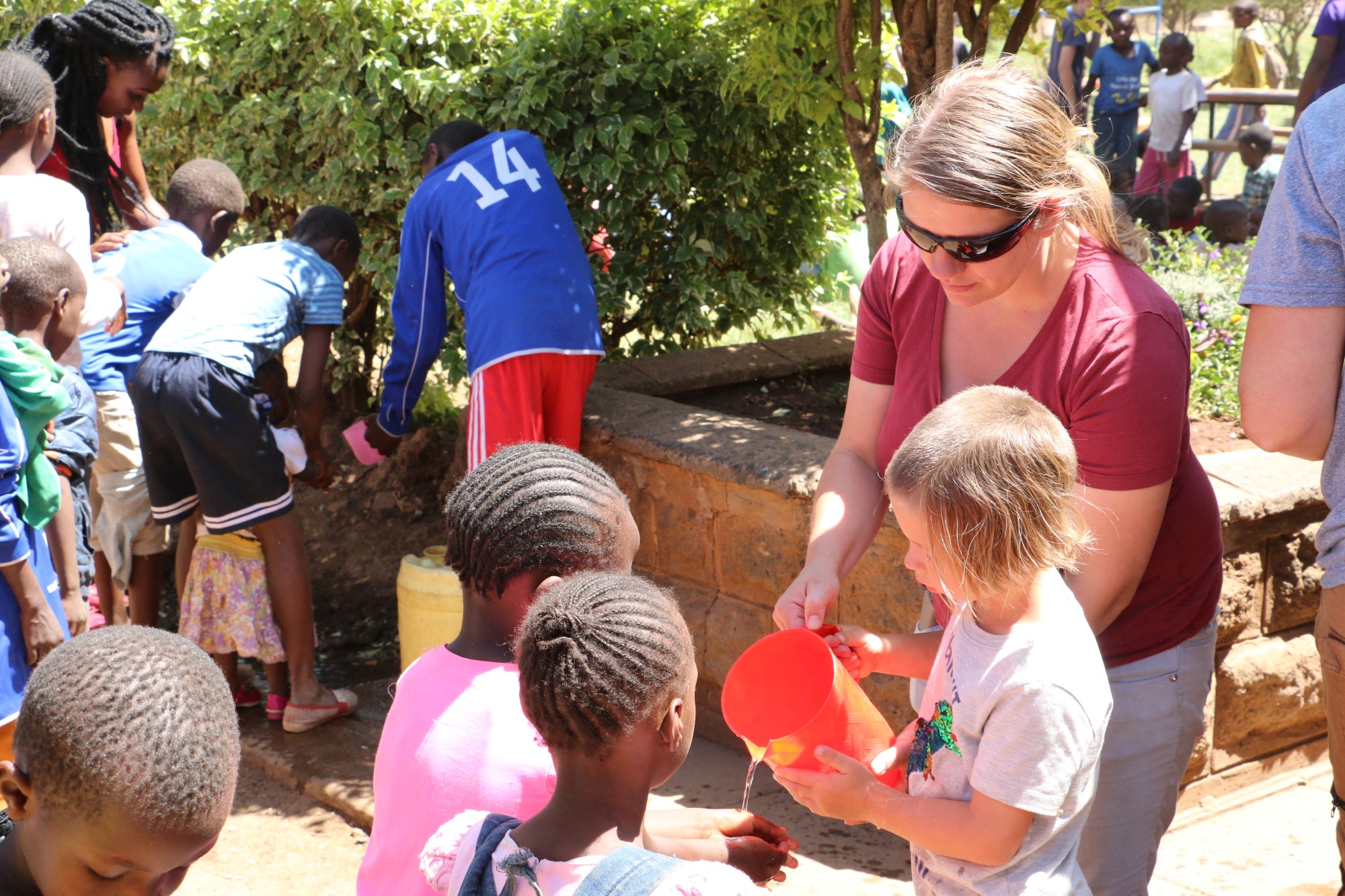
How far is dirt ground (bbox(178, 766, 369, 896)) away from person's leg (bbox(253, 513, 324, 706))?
411mm

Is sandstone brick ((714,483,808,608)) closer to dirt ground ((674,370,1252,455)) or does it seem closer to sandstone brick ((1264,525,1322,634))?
dirt ground ((674,370,1252,455))

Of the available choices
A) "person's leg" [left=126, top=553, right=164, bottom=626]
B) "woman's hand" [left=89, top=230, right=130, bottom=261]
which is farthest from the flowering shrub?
"person's leg" [left=126, top=553, right=164, bottom=626]

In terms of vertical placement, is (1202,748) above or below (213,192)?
below

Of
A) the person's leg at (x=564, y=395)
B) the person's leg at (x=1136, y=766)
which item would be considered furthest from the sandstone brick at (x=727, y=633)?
the person's leg at (x=1136, y=766)

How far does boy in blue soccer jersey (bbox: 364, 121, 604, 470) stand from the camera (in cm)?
405

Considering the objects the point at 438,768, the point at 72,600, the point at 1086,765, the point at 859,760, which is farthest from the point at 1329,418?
the point at 72,600

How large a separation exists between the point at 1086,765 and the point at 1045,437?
466 mm

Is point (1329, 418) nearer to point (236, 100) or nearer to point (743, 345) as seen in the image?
point (743, 345)

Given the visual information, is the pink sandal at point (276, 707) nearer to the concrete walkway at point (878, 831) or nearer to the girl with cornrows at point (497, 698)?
the concrete walkway at point (878, 831)

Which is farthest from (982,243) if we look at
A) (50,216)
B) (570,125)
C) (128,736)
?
(570,125)

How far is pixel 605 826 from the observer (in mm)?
1542

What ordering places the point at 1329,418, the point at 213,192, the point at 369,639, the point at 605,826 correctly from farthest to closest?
→ 1. the point at 369,639
2. the point at 213,192
3. the point at 1329,418
4. the point at 605,826

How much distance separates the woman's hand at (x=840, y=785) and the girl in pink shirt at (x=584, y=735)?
1.26 feet

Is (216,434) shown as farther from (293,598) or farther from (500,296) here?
(500,296)
